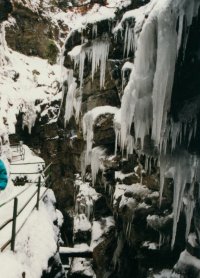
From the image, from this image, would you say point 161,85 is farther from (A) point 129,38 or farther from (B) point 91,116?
(B) point 91,116

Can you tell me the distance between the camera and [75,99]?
21.7m

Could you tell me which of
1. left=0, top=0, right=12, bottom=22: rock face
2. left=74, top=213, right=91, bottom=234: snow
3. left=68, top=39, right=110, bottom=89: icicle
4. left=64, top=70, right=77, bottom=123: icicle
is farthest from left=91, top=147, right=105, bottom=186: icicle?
left=0, top=0, right=12, bottom=22: rock face

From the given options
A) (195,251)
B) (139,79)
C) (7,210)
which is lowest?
(195,251)

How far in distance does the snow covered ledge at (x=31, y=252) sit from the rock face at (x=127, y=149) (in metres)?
3.27

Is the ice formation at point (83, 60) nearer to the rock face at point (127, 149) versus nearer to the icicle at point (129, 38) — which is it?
the rock face at point (127, 149)

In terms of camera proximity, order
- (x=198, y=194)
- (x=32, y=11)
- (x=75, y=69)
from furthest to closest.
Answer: (x=32, y=11), (x=75, y=69), (x=198, y=194)

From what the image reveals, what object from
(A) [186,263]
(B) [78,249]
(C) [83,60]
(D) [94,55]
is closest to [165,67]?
(A) [186,263]

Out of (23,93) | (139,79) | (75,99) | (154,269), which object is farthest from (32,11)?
(139,79)

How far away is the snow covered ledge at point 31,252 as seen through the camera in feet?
19.9

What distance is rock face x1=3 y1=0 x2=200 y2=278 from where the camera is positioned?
8.72 m

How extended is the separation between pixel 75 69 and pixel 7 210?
41.3 feet

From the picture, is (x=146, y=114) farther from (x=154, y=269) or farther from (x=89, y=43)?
(x=89, y=43)

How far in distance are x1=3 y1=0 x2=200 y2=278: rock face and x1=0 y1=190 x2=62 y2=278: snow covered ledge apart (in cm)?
327

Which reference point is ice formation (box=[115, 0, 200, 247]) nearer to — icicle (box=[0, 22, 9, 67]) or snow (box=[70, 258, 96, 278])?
snow (box=[70, 258, 96, 278])
